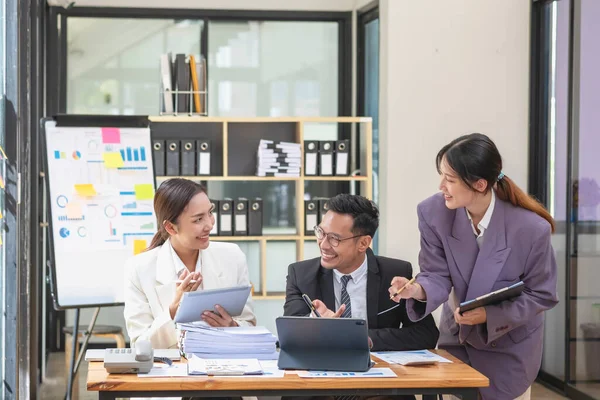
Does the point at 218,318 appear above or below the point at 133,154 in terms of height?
below

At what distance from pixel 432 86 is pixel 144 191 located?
209cm

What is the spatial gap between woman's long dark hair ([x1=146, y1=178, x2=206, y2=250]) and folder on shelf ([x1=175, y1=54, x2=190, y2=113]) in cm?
297

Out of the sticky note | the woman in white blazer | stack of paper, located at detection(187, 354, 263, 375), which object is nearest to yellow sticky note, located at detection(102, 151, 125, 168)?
the sticky note

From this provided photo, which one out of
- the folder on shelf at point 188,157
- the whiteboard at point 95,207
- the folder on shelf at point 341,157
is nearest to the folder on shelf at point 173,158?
the folder on shelf at point 188,157

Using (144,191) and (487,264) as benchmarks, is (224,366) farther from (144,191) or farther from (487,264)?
(144,191)

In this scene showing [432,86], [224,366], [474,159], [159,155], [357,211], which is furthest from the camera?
[159,155]

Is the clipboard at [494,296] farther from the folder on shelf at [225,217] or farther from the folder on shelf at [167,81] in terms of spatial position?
the folder on shelf at [167,81]

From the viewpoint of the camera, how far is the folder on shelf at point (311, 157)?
248 inches

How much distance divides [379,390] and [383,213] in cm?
328

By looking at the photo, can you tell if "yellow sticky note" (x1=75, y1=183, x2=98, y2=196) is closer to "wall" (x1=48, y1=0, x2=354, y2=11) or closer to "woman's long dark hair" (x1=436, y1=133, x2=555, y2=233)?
"woman's long dark hair" (x1=436, y1=133, x2=555, y2=233)

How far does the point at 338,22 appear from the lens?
7098 mm

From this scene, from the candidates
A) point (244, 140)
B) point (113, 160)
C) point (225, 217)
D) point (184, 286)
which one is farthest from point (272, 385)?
point (244, 140)

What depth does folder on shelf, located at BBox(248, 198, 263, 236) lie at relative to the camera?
630cm

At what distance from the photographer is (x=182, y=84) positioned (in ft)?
20.8
